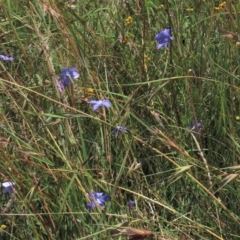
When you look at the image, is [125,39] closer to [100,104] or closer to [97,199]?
[100,104]

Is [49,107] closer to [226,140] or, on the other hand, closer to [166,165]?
[166,165]

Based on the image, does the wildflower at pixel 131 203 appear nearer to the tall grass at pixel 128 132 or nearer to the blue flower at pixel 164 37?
the tall grass at pixel 128 132

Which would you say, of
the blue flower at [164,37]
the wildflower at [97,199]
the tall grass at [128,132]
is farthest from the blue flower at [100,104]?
the blue flower at [164,37]

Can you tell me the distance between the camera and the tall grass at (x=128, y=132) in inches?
65.7

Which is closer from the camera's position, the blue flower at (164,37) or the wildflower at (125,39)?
the blue flower at (164,37)

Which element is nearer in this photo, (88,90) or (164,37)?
(88,90)

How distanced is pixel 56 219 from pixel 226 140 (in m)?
0.54

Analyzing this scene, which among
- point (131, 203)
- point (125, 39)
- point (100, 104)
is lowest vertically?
point (131, 203)

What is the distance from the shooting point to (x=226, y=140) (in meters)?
2.01

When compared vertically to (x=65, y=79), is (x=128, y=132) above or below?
below

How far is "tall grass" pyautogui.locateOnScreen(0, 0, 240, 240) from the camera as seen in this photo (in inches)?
65.7

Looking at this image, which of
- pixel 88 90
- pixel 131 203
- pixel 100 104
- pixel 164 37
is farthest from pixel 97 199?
pixel 164 37

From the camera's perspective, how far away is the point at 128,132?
1.77m

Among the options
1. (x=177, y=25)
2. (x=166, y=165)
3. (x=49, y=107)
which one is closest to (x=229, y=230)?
(x=166, y=165)
